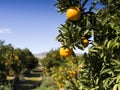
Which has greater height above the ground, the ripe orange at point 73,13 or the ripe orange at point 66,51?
the ripe orange at point 73,13

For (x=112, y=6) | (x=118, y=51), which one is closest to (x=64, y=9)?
(x=112, y=6)

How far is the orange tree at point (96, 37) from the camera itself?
3994 millimetres

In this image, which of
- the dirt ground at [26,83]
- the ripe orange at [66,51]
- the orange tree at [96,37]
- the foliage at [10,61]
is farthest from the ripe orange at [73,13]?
the dirt ground at [26,83]

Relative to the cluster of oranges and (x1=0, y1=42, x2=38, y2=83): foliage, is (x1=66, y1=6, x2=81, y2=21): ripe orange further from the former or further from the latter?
(x1=0, y1=42, x2=38, y2=83): foliage

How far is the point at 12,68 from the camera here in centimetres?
2823

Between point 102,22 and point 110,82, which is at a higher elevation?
point 102,22

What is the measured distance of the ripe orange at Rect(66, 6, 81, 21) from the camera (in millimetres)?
4031

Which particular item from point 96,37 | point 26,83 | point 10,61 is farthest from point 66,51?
point 26,83

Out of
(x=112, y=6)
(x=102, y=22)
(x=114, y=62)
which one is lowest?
(x=114, y=62)

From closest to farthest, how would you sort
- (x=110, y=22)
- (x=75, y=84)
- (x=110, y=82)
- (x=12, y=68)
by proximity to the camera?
(x=110, y=82) → (x=110, y=22) → (x=75, y=84) → (x=12, y=68)

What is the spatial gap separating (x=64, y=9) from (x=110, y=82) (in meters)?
1.30

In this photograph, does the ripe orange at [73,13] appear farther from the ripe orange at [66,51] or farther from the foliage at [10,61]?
the foliage at [10,61]

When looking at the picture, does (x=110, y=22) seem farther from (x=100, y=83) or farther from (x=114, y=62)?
(x=100, y=83)

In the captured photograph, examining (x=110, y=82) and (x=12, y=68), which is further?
(x=12, y=68)
